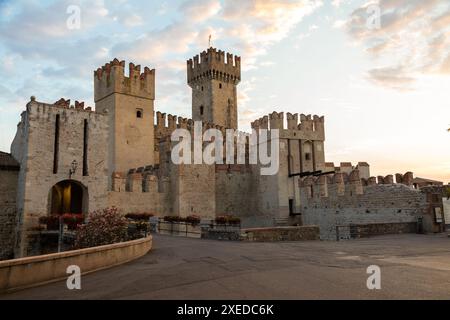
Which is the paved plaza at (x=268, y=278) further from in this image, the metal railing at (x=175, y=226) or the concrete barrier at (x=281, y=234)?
the metal railing at (x=175, y=226)

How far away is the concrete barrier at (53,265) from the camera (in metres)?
7.83

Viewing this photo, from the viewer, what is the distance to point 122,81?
33.8m

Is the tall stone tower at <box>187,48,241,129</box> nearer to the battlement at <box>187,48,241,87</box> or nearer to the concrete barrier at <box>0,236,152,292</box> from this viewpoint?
the battlement at <box>187,48,241,87</box>

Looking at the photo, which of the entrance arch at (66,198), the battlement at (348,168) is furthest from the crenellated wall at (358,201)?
the entrance arch at (66,198)

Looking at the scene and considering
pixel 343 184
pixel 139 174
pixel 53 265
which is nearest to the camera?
pixel 53 265

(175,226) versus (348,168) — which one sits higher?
(348,168)

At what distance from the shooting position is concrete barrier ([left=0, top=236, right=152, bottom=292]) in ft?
25.7

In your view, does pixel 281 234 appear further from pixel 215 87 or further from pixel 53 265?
pixel 215 87

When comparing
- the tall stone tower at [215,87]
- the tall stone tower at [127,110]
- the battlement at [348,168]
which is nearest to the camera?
the battlement at [348,168]

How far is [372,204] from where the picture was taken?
2302 centimetres

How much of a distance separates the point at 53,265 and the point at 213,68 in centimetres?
4339

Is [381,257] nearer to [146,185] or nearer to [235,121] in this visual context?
[146,185]

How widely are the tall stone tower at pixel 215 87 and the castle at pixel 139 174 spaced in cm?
985

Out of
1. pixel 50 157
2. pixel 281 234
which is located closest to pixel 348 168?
pixel 281 234
